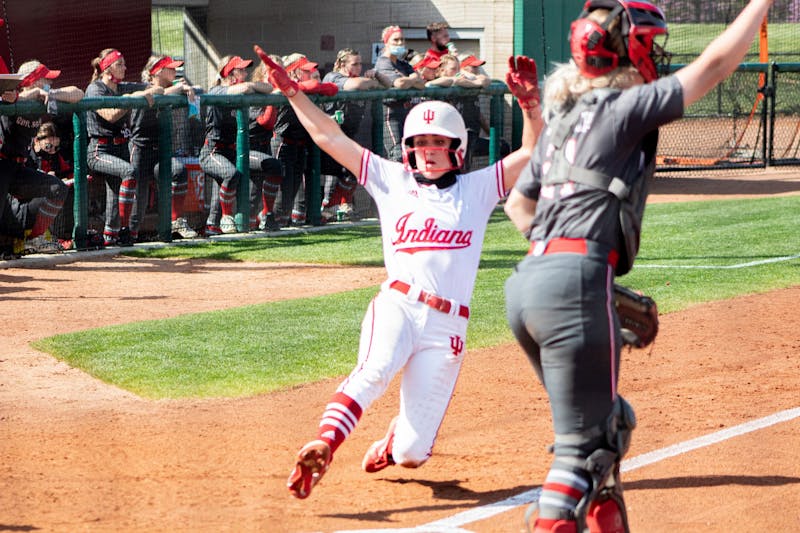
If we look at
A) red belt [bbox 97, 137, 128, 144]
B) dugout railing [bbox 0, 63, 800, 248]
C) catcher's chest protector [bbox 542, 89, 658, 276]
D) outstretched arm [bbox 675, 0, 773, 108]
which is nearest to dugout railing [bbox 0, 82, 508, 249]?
Answer: dugout railing [bbox 0, 63, 800, 248]

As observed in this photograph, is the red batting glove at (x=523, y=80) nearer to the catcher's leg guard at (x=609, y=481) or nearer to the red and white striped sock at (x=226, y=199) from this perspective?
the catcher's leg guard at (x=609, y=481)

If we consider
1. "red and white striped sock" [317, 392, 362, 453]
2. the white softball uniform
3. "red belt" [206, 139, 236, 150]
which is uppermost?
the white softball uniform

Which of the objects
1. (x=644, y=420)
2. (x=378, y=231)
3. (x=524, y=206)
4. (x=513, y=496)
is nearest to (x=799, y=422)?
(x=644, y=420)

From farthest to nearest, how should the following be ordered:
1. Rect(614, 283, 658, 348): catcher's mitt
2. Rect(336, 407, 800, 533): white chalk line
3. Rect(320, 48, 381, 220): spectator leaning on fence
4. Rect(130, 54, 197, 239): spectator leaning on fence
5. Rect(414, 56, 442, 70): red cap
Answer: Rect(414, 56, 442, 70): red cap → Rect(320, 48, 381, 220): spectator leaning on fence → Rect(130, 54, 197, 239): spectator leaning on fence → Rect(336, 407, 800, 533): white chalk line → Rect(614, 283, 658, 348): catcher's mitt

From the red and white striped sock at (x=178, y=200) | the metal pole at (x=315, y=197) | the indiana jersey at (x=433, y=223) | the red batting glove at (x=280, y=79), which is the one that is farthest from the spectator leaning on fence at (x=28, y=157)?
the indiana jersey at (x=433, y=223)

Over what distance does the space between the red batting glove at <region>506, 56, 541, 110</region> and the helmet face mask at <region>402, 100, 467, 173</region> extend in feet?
1.03

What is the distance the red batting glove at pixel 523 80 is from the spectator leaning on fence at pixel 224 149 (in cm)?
823

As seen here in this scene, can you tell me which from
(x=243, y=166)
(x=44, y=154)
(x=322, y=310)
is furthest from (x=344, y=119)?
(x=322, y=310)

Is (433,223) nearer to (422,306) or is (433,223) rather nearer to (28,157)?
(422,306)

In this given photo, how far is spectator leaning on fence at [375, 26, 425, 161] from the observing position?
46.2 ft

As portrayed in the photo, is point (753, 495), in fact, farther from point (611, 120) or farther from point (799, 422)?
point (611, 120)

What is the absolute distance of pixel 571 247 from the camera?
144 inches

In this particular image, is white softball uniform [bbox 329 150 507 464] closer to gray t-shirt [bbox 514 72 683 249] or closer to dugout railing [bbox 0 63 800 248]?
gray t-shirt [bbox 514 72 683 249]

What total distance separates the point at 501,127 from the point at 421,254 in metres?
10.8
